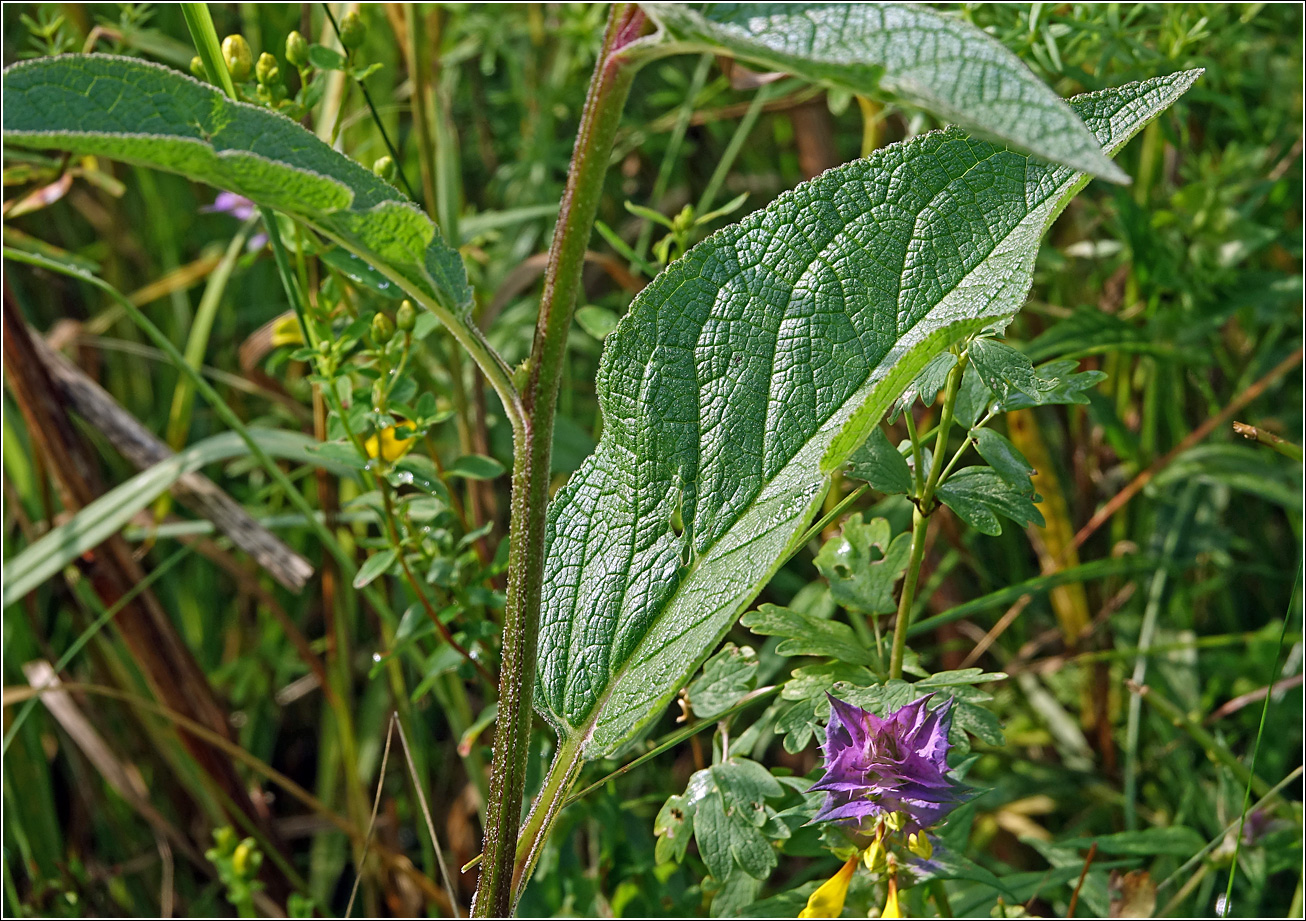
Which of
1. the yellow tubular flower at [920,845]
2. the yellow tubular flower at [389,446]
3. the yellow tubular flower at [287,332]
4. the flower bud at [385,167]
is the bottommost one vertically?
the yellow tubular flower at [920,845]

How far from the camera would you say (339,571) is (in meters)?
1.45

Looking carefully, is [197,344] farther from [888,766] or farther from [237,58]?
[888,766]

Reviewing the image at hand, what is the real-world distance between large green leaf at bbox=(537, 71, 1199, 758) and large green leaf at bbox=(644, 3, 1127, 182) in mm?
212

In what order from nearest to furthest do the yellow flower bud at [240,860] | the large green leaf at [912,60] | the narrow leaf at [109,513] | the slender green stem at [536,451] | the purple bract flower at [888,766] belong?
1. the large green leaf at [912,60]
2. the slender green stem at [536,451]
3. the purple bract flower at [888,766]
4. the yellow flower bud at [240,860]
5. the narrow leaf at [109,513]

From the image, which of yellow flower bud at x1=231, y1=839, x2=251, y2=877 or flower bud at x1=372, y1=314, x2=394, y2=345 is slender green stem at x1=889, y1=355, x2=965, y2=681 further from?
yellow flower bud at x1=231, y1=839, x2=251, y2=877

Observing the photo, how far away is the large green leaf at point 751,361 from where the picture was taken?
609 millimetres

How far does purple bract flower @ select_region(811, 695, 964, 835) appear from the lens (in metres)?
0.72

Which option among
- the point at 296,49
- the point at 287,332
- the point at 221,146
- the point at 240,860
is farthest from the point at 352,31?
the point at 240,860

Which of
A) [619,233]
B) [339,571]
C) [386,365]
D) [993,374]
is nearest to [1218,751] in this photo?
[993,374]

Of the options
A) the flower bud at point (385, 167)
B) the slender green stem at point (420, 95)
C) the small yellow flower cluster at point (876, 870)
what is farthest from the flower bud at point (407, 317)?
the small yellow flower cluster at point (876, 870)

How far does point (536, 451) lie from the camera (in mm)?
541

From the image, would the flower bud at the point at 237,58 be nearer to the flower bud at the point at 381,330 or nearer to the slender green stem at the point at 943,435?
the flower bud at the point at 381,330

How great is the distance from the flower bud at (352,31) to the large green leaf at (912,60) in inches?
27.9

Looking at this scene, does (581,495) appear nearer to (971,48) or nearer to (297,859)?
(971,48)
